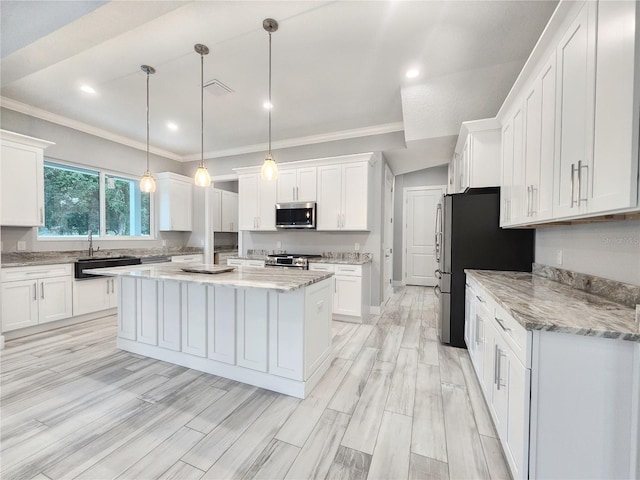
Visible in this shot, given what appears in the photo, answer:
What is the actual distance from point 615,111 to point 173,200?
596 cm

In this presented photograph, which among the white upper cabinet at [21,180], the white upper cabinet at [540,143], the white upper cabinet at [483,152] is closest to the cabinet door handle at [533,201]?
the white upper cabinet at [540,143]

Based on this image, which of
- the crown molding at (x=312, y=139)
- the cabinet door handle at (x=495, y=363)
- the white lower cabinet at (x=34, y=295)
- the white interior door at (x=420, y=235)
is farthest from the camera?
the white interior door at (x=420, y=235)

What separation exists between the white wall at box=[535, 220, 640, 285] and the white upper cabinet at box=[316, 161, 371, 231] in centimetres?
226

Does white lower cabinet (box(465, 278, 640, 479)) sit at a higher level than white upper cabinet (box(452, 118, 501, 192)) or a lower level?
lower

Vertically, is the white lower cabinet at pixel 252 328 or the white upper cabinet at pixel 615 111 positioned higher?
the white upper cabinet at pixel 615 111

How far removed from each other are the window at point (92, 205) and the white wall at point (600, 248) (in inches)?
241

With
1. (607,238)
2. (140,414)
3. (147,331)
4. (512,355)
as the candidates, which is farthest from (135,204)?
(607,238)

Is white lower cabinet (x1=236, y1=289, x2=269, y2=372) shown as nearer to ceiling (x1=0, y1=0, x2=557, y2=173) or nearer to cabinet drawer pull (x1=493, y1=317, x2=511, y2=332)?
cabinet drawer pull (x1=493, y1=317, x2=511, y2=332)

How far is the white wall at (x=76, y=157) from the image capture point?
3.54m

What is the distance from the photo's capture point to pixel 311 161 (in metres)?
4.32

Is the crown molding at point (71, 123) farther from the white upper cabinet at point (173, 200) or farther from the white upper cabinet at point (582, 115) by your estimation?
the white upper cabinet at point (582, 115)

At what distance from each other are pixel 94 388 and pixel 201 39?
308 cm

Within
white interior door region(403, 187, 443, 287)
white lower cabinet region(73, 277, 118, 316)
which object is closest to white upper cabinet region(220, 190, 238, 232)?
white lower cabinet region(73, 277, 118, 316)

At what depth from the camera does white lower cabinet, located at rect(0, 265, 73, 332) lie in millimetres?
3092
